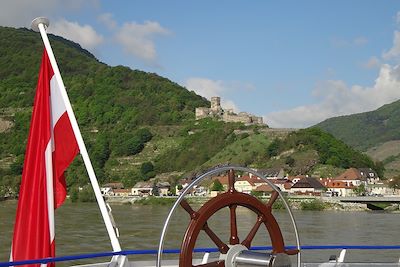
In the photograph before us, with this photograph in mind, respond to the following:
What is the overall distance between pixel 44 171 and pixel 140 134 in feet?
499

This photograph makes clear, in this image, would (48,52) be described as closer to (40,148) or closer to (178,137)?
(40,148)

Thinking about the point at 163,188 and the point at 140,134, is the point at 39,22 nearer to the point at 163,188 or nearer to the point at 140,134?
the point at 163,188

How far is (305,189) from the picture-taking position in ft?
331

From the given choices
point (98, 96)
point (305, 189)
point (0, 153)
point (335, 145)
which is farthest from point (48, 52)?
point (98, 96)

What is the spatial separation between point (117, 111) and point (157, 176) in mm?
39343

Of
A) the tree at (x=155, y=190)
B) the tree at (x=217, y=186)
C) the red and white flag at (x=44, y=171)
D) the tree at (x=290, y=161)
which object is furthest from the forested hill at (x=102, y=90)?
the red and white flag at (x=44, y=171)

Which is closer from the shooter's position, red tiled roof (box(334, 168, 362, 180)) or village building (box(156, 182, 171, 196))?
red tiled roof (box(334, 168, 362, 180))

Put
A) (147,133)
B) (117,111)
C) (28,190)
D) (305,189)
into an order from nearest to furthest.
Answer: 1. (28,190)
2. (305,189)
3. (147,133)
4. (117,111)

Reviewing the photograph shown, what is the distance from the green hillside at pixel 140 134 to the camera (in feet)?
419

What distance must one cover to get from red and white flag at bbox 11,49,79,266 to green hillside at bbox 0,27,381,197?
106260mm

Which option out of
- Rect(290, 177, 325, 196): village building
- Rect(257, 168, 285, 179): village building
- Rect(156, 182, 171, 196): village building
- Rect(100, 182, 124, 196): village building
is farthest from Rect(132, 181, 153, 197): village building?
Rect(290, 177, 325, 196): village building

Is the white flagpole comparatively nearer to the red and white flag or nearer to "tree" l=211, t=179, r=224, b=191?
the red and white flag

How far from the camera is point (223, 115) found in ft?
563

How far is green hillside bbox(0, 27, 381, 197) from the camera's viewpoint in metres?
128
